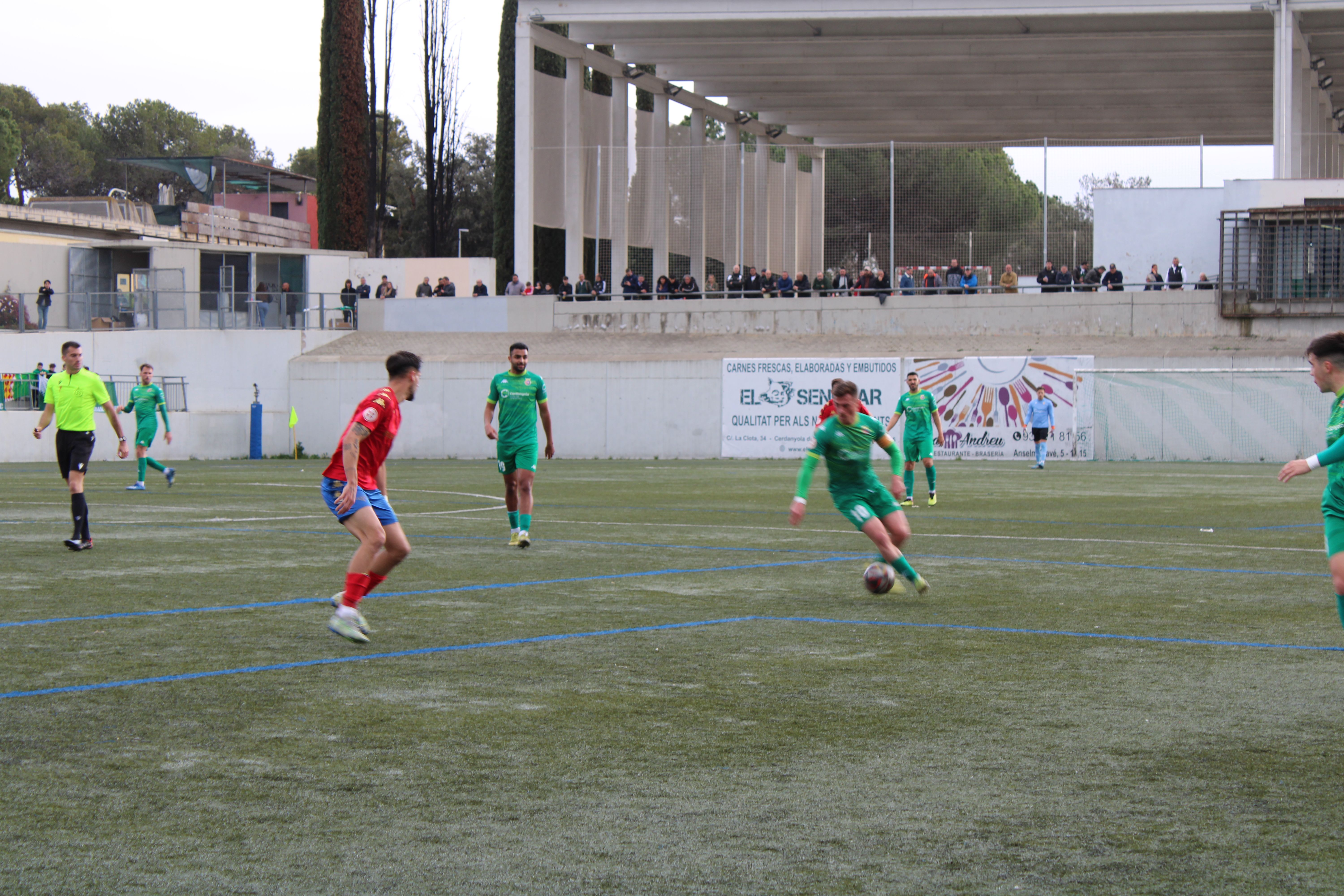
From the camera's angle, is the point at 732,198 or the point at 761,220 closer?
the point at 732,198

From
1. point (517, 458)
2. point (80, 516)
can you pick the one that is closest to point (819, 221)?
point (517, 458)

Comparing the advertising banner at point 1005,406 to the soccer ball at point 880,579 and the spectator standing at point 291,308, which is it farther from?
the soccer ball at point 880,579

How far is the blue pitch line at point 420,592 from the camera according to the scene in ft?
29.8

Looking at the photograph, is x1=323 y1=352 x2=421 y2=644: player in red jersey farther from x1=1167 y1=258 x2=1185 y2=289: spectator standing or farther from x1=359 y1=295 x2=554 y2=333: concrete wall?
x1=359 y1=295 x2=554 y2=333: concrete wall

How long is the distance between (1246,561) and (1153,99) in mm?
42539

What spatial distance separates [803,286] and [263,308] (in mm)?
15986

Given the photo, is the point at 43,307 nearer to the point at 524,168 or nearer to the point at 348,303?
the point at 348,303

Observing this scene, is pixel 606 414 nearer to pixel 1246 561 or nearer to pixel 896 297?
pixel 896 297

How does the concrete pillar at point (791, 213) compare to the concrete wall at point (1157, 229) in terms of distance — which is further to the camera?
the concrete pillar at point (791, 213)

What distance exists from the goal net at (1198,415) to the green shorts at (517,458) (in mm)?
22200

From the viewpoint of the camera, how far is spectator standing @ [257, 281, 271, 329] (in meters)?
41.8

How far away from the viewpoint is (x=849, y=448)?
1033cm

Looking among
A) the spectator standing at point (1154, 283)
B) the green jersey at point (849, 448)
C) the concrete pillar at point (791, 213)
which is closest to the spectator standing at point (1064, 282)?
the spectator standing at point (1154, 283)

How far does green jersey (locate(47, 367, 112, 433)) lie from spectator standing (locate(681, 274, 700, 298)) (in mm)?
30650
